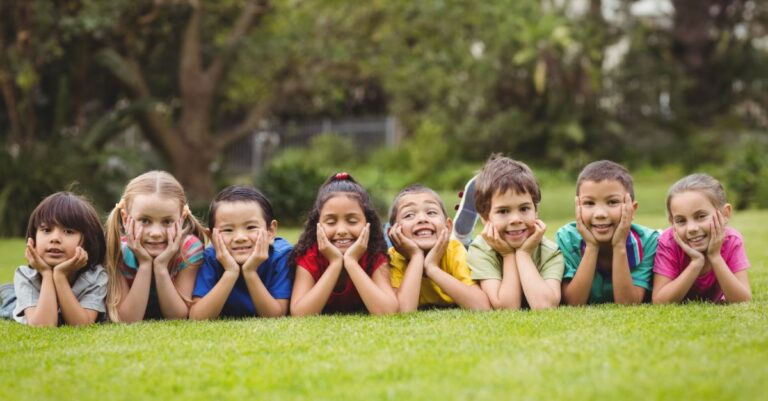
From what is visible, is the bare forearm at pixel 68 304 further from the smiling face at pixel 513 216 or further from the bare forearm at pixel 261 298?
the smiling face at pixel 513 216

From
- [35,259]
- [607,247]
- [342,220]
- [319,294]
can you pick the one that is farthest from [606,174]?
[35,259]

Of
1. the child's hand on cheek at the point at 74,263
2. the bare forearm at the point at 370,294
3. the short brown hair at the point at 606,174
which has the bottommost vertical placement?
the bare forearm at the point at 370,294

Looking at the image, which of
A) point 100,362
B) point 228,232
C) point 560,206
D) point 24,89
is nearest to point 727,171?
point 560,206

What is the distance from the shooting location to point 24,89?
1448 cm

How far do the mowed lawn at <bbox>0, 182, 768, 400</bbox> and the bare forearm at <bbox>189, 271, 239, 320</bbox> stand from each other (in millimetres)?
224

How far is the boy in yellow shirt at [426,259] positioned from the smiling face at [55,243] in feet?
6.45

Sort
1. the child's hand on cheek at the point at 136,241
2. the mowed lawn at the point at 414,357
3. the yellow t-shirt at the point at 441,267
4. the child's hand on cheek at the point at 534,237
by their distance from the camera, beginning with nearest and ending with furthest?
the mowed lawn at the point at 414,357 → the child's hand on cheek at the point at 136,241 → the child's hand on cheek at the point at 534,237 → the yellow t-shirt at the point at 441,267

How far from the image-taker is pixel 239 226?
5.77 metres

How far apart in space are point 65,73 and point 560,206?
30.3 feet

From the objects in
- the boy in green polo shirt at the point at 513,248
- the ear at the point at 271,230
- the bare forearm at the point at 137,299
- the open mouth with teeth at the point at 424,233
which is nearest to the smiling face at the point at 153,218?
the bare forearm at the point at 137,299

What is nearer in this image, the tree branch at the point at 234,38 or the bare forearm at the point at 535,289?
the bare forearm at the point at 535,289

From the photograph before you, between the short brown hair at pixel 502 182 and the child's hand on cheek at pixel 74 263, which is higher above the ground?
the short brown hair at pixel 502 182

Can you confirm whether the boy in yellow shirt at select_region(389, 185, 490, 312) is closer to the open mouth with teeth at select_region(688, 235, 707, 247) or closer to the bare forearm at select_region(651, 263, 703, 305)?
the bare forearm at select_region(651, 263, 703, 305)

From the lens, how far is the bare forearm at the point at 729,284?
5.52 m
